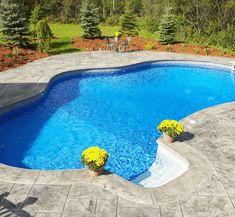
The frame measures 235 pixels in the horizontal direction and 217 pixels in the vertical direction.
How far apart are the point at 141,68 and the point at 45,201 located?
54.3 feet

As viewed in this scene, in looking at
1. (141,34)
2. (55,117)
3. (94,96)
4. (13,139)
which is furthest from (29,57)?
(141,34)

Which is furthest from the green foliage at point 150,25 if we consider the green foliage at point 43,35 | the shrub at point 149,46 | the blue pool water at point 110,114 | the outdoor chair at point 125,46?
the green foliage at point 43,35

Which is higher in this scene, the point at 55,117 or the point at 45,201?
the point at 45,201

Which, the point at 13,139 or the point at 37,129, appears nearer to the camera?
the point at 13,139

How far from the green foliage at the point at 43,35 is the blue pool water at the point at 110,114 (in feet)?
16.1

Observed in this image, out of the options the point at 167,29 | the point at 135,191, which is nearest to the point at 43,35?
the point at 167,29

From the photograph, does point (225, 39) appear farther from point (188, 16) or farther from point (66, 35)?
point (66, 35)

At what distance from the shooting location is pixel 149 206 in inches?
361

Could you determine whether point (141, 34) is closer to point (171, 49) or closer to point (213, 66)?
point (171, 49)

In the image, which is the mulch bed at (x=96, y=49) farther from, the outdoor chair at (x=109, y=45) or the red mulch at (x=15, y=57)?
the outdoor chair at (x=109, y=45)

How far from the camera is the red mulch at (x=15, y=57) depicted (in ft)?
72.5

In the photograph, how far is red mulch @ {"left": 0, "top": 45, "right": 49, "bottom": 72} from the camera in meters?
22.1

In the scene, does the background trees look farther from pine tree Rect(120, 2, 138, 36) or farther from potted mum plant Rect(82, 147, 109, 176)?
potted mum plant Rect(82, 147, 109, 176)

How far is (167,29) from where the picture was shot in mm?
28328
